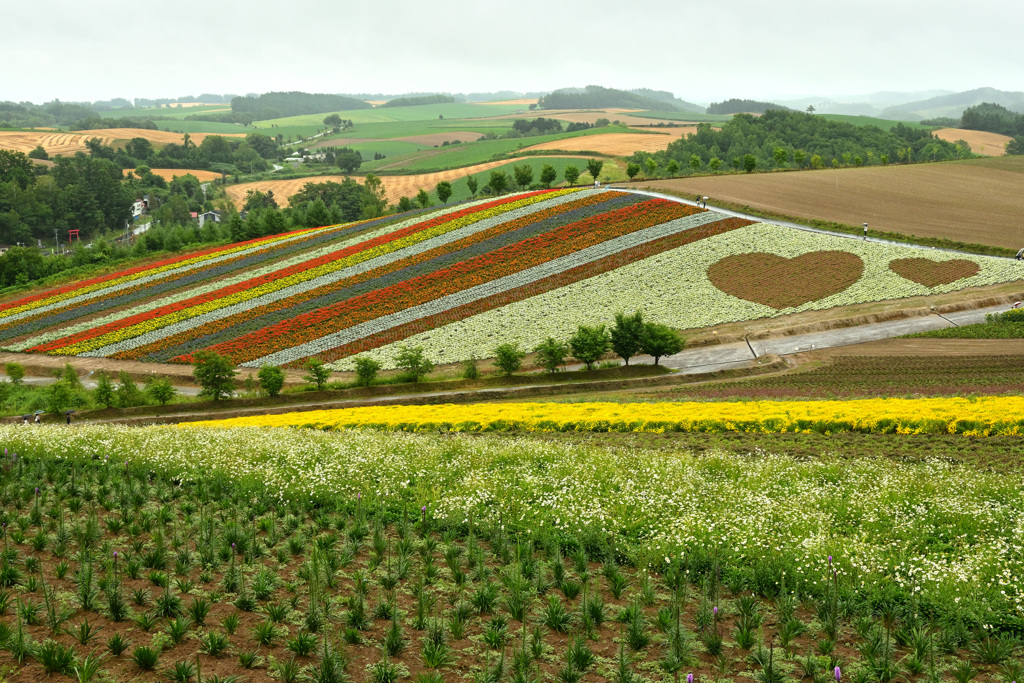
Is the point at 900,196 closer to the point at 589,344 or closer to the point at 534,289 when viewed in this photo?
the point at 534,289

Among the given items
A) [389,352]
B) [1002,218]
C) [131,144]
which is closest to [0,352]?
[389,352]

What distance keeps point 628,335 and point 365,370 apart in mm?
17876

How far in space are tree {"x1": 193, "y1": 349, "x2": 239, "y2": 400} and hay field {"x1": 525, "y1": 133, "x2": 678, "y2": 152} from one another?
4667 inches

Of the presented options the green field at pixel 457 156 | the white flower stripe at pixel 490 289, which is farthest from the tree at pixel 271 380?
the green field at pixel 457 156

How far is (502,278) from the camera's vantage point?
213ft

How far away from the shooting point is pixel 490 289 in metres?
63.0

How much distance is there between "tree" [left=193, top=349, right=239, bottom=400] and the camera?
148 ft

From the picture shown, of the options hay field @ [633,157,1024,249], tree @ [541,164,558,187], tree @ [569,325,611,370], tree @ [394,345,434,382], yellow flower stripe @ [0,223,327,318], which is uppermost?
tree @ [541,164,558,187]

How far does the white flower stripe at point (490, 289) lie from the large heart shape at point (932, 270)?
61.2 ft

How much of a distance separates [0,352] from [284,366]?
91.6 ft

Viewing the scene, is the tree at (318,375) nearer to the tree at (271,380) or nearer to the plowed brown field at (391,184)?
the tree at (271,380)

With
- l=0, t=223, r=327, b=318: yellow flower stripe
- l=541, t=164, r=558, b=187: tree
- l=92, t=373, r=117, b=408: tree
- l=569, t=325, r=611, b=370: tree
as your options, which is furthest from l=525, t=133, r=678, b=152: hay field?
l=92, t=373, r=117, b=408: tree

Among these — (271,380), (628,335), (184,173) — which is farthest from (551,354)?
(184,173)

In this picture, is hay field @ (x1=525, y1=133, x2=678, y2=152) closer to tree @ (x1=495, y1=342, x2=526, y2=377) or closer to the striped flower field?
the striped flower field
